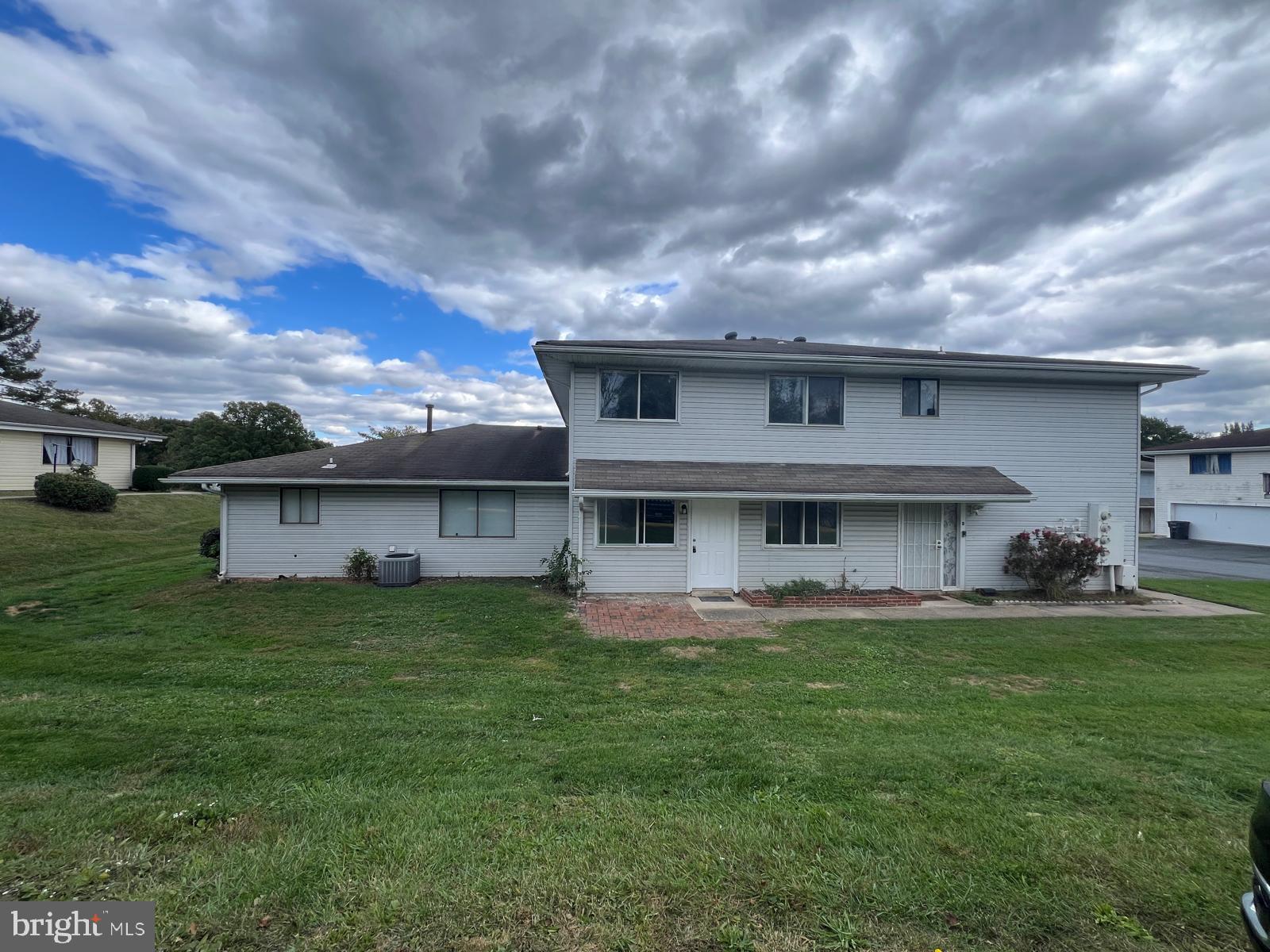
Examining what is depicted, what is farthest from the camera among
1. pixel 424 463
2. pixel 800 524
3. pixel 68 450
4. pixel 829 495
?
pixel 68 450

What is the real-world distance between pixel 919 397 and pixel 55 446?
118ft

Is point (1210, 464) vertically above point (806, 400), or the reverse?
point (806, 400)

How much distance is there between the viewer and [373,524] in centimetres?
1348

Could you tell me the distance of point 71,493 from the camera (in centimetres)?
2142

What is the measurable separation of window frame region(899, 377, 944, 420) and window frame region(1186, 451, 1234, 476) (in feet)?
83.6

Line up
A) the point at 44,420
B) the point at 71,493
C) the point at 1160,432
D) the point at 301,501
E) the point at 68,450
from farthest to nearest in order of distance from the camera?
the point at 1160,432, the point at 68,450, the point at 44,420, the point at 71,493, the point at 301,501

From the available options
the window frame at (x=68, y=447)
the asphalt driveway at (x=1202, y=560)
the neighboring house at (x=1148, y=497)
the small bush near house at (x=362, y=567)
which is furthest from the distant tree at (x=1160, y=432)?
the window frame at (x=68, y=447)

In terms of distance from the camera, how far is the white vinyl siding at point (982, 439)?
12336 mm

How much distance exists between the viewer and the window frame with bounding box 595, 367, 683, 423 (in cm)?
1198

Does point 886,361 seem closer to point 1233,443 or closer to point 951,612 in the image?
point 951,612

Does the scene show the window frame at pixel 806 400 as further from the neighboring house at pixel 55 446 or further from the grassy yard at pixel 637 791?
the neighboring house at pixel 55 446

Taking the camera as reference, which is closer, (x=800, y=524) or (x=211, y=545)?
(x=800, y=524)

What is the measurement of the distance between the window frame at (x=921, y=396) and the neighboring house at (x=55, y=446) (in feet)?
112

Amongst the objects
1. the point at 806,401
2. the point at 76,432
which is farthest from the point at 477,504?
the point at 76,432
